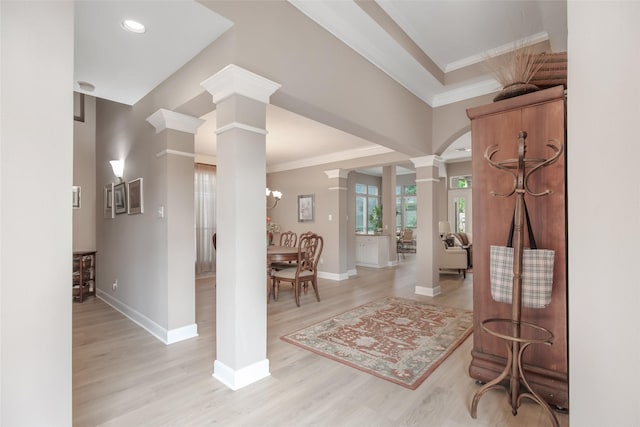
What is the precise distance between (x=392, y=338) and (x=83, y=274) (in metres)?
4.43

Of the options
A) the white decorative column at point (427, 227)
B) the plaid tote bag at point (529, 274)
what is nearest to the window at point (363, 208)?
the white decorative column at point (427, 227)

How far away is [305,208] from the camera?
6938 millimetres

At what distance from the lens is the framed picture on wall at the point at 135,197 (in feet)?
10.7

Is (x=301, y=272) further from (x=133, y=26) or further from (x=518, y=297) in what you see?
(x=133, y=26)

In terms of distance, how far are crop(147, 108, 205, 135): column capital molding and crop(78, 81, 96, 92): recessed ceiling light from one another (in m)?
0.58

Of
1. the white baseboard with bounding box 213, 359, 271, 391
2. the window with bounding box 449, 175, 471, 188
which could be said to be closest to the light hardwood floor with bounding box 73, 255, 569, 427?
the white baseboard with bounding box 213, 359, 271, 391

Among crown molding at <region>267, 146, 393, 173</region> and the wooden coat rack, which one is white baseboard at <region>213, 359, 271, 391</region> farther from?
crown molding at <region>267, 146, 393, 173</region>

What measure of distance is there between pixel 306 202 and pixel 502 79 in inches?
201

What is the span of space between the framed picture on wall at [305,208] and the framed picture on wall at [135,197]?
12.7ft

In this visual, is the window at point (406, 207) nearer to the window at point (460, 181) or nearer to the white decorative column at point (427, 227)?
the window at point (460, 181)

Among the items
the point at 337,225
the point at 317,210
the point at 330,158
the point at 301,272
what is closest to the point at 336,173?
the point at 330,158

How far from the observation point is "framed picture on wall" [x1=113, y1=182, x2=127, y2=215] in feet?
11.8
